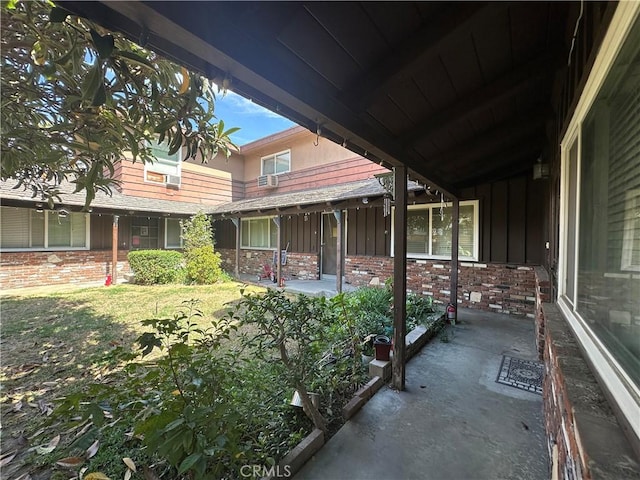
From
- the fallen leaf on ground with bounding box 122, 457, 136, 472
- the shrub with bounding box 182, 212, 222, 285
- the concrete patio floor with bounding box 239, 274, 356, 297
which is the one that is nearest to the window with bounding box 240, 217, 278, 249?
the concrete patio floor with bounding box 239, 274, 356, 297

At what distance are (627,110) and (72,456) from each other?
386cm

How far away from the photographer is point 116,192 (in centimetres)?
1060

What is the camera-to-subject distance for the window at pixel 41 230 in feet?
27.8

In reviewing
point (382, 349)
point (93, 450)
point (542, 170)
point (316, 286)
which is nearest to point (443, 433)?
point (382, 349)

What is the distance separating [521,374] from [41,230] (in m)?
12.9

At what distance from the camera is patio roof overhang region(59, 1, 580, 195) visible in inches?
46.5

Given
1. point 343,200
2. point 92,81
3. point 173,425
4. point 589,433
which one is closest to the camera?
point 589,433

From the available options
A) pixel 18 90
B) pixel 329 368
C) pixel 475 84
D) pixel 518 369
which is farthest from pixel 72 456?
pixel 518 369

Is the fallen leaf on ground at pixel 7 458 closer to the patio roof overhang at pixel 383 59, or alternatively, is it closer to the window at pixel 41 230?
the patio roof overhang at pixel 383 59

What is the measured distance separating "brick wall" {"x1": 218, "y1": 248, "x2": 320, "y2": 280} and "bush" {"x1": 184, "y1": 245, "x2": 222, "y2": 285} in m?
1.83

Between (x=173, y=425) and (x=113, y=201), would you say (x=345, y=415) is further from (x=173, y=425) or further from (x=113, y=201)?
(x=113, y=201)

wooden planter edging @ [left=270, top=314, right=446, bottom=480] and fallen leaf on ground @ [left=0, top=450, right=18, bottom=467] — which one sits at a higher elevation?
wooden planter edging @ [left=270, top=314, right=446, bottom=480]

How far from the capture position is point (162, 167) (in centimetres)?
1135

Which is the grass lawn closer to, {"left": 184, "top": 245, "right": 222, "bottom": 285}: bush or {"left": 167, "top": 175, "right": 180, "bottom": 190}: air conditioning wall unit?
{"left": 184, "top": 245, "right": 222, "bottom": 285}: bush
